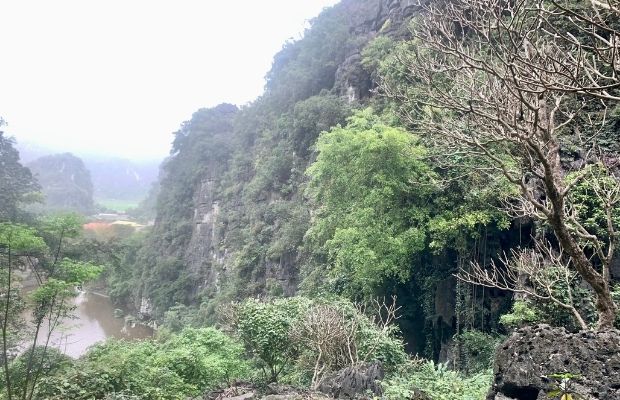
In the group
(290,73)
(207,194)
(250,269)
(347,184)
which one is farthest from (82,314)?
(347,184)

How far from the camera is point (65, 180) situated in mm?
59844

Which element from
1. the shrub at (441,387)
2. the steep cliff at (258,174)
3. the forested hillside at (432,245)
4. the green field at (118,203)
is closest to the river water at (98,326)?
the steep cliff at (258,174)

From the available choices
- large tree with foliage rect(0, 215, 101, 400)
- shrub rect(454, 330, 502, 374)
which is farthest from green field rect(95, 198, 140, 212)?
shrub rect(454, 330, 502, 374)

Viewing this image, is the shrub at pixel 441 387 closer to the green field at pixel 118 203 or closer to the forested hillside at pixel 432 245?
the forested hillside at pixel 432 245

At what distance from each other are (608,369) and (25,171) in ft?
83.8

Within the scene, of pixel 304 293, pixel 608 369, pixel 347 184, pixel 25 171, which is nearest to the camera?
pixel 608 369

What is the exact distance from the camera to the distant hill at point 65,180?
186ft

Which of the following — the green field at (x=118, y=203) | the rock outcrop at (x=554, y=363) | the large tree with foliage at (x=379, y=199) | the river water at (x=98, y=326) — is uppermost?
the large tree with foliage at (x=379, y=199)

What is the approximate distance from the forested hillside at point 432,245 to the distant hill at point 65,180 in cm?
4263

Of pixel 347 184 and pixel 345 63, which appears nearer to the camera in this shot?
pixel 347 184

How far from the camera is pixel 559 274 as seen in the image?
22.9ft

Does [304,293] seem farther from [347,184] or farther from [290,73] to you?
[290,73]

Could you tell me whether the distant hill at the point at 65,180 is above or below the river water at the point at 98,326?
above

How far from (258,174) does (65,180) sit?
4914cm
